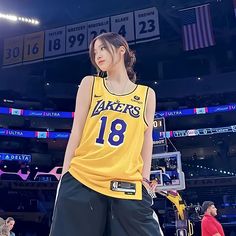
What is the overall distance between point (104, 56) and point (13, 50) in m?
18.0

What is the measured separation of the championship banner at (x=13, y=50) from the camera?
1839cm

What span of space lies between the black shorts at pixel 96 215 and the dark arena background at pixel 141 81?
14.4 m

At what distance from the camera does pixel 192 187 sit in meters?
19.6

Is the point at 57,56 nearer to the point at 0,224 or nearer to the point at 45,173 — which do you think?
the point at 45,173

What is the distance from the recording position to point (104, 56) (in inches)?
73.5

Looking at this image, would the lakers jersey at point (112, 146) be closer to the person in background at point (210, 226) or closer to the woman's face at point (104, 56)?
the woman's face at point (104, 56)

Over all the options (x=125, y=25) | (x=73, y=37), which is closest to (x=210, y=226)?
(x=125, y=25)

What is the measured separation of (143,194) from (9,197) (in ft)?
64.8

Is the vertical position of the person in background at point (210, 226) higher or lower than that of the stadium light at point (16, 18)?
lower

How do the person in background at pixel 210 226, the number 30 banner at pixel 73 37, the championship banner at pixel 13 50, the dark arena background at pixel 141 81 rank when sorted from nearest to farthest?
the person in background at pixel 210 226 → the number 30 banner at pixel 73 37 → the dark arena background at pixel 141 81 → the championship banner at pixel 13 50

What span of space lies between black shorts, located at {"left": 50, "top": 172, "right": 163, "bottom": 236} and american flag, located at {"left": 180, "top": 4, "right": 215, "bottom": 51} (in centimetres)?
1436

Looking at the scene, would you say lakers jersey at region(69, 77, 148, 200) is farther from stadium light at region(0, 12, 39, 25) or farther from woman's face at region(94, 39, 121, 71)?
stadium light at region(0, 12, 39, 25)

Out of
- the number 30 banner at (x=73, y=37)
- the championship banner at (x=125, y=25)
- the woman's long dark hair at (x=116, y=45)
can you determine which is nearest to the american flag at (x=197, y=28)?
the number 30 banner at (x=73, y=37)

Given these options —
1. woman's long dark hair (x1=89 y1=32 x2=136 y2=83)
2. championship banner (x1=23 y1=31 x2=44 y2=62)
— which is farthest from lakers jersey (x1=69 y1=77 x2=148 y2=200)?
championship banner (x1=23 y1=31 x2=44 y2=62)
